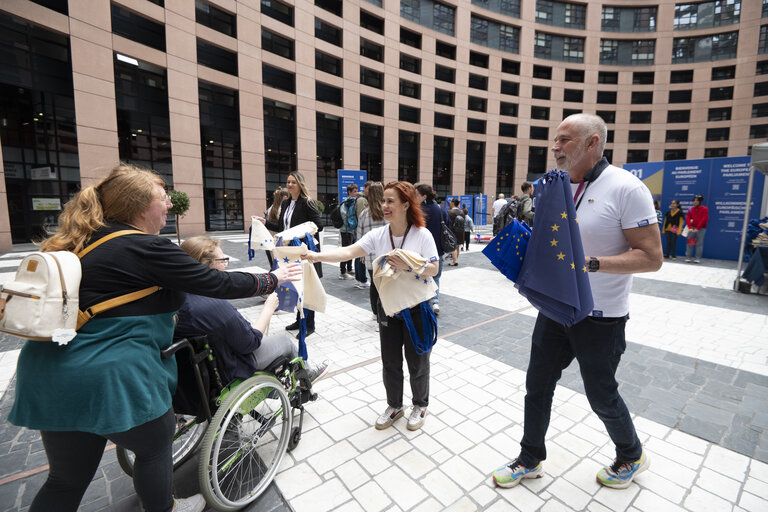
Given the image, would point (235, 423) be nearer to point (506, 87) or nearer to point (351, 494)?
point (351, 494)

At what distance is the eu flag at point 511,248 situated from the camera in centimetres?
212

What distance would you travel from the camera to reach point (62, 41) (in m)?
14.9

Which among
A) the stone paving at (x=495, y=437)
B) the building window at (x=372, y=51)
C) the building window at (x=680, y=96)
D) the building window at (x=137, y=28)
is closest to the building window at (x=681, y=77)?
the building window at (x=680, y=96)

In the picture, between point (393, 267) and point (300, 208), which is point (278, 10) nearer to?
point (300, 208)

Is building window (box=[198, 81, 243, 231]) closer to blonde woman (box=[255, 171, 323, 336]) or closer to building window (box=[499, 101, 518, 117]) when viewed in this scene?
blonde woman (box=[255, 171, 323, 336])

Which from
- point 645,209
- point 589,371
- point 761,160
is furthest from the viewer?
point 761,160

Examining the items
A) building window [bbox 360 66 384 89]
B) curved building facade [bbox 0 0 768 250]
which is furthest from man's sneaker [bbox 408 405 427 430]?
building window [bbox 360 66 384 89]

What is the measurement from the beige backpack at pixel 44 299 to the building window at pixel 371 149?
2683 cm

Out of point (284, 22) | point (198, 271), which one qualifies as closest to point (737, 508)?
point (198, 271)

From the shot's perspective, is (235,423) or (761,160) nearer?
(235,423)

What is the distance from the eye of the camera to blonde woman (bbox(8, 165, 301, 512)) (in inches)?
57.9

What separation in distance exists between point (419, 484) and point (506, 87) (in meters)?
39.8

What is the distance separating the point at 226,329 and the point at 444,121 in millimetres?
32815

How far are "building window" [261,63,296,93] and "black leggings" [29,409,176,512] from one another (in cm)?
2359
